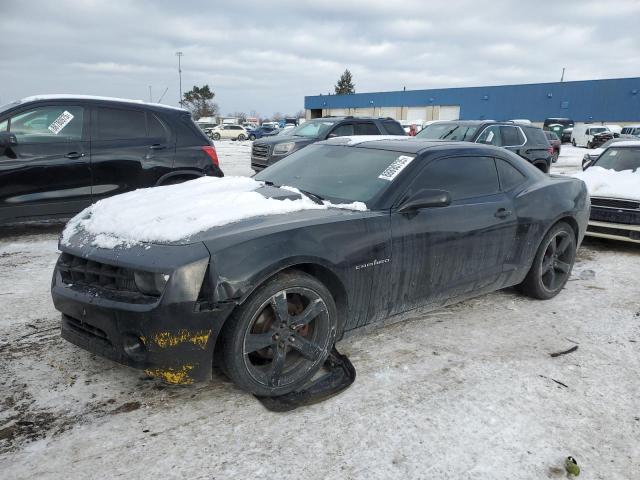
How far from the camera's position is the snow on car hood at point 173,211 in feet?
9.21

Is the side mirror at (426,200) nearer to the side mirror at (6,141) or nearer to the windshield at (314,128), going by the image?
the side mirror at (6,141)

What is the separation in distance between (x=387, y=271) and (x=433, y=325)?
3.27 feet

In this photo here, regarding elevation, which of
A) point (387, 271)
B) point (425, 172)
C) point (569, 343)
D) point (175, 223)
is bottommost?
point (569, 343)

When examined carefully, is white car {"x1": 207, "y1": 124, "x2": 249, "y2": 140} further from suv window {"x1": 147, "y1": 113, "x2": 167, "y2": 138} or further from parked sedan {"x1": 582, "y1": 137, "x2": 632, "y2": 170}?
suv window {"x1": 147, "y1": 113, "x2": 167, "y2": 138}

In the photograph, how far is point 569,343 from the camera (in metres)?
3.83

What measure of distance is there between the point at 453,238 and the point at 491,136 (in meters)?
8.10

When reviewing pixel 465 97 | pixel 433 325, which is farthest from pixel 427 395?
pixel 465 97

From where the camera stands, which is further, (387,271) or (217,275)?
(387,271)

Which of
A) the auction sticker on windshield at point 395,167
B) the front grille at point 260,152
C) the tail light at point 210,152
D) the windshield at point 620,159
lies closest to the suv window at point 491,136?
the windshield at point 620,159

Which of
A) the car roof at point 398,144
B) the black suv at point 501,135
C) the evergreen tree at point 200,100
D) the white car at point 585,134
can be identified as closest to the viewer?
the car roof at point 398,144

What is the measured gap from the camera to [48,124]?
19.8 ft

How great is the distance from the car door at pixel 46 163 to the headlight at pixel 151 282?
13.5ft

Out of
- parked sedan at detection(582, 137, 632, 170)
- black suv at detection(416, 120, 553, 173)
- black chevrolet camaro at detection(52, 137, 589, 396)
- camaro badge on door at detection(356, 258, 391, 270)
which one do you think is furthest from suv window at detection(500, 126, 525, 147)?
camaro badge on door at detection(356, 258, 391, 270)

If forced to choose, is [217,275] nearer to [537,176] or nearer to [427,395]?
[427,395]
